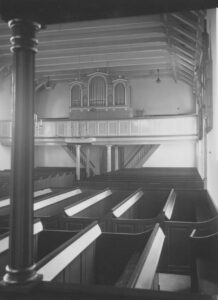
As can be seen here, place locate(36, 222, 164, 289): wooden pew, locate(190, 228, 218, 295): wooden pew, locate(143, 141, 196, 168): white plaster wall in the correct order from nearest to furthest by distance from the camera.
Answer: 1. locate(36, 222, 164, 289): wooden pew
2. locate(190, 228, 218, 295): wooden pew
3. locate(143, 141, 196, 168): white plaster wall

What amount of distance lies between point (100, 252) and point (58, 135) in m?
13.5

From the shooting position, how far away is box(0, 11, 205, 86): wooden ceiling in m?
10.8

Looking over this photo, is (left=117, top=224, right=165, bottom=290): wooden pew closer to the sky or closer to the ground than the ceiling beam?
closer to the ground

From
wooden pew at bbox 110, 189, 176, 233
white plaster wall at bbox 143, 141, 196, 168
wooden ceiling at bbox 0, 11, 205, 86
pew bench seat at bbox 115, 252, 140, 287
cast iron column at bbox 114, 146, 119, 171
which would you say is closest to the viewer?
pew bench seat at bbox 115, 252, 140, 287

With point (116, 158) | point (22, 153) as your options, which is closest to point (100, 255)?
point (22, 153)

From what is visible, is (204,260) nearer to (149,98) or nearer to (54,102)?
(149,98)

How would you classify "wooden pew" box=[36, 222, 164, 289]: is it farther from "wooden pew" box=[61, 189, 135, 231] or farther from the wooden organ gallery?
"wooden pew" box=[61, 189, 135, 231]

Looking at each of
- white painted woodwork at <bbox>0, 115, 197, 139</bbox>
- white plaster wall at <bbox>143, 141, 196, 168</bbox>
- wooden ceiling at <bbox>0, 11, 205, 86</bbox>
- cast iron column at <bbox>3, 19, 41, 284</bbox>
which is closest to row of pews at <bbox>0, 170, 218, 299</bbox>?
cast iron column at <bbox>3, 19, 41, 284</bbox>

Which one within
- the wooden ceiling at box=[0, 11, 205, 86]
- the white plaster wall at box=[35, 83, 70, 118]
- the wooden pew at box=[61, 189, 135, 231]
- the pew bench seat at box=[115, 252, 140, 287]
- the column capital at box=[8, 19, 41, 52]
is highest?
the wooden ceiling at box=[0, 11, 205, 86]

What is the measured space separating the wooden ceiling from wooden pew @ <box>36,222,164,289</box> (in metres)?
6.07

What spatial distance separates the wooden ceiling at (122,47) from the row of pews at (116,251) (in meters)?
5.17

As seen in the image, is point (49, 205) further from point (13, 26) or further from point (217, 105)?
point (13, 26)

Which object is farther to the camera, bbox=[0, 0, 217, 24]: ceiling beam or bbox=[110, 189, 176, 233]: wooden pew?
bbox=[110, 189, 176, 233]: wooden pew

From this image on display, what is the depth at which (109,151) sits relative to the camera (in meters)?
17.1
